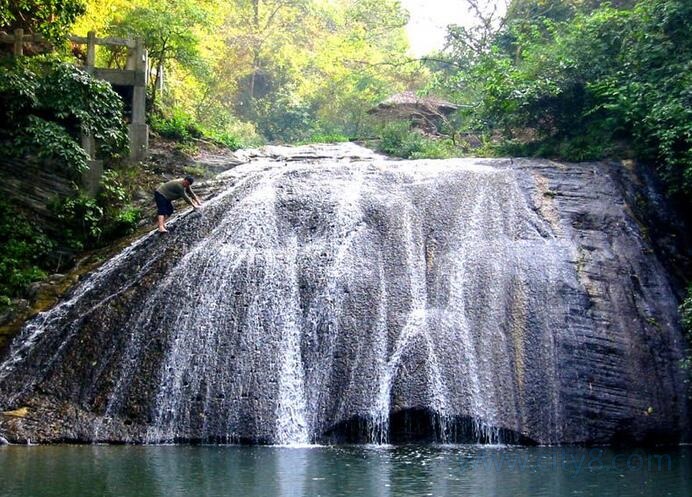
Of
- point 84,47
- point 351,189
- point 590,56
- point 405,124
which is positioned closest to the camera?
point 351,189

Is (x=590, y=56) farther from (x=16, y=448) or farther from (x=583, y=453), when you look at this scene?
(x=16, y=448)

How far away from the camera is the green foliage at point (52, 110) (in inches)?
687

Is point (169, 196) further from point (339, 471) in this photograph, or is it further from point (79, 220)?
point (339, 471)

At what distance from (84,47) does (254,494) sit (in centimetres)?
1661

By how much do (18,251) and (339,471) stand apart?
9.72 meters

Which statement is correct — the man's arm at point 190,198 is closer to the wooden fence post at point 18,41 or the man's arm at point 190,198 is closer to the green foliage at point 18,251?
the green foliage at point 18,251

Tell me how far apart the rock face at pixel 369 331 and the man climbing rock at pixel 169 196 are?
0.34m

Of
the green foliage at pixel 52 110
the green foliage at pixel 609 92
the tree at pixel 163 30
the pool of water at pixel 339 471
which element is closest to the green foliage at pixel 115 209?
the green foliage at pixel 52 110

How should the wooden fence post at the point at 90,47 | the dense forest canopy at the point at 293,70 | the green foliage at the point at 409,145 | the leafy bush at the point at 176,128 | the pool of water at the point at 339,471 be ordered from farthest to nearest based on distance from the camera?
the dense forest canopy at the point at 293,70, the green foliage at the point at 409,145, the leafy bush at the point at 176,128, the wooden fence post at the point at 90,47, the pool of water at the point at 339,471

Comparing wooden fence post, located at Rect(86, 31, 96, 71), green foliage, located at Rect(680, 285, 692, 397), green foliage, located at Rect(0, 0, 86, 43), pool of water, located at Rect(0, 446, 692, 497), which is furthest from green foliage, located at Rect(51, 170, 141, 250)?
green foliage, located at Rect(680, 285, 692, 397)

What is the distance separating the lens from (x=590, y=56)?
1958cm

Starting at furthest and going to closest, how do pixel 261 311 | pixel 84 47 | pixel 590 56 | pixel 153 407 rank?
1. pixel 84 47
2. pixel 590 56
3. pixel 261 311
4. pixel 153 407

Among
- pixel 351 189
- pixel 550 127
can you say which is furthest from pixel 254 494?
pixel 550 127

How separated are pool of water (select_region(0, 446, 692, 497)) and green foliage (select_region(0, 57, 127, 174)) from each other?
7.43 metres
